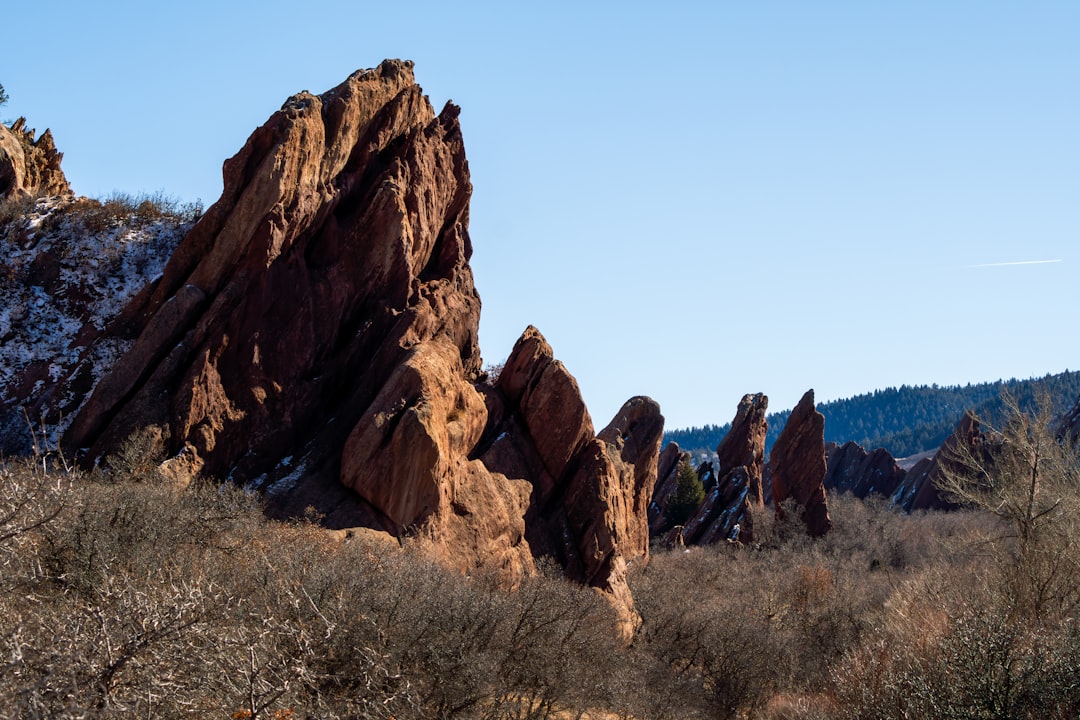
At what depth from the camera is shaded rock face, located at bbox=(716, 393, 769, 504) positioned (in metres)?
78.6

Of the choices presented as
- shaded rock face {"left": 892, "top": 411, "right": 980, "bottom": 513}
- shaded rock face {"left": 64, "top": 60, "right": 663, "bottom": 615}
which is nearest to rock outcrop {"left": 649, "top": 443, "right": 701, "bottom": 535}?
shaded rock face {"left": 892, "top": 411, "right": 980, "bottom": 513}

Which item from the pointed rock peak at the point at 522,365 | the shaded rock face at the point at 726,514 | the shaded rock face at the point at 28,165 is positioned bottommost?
the shaded rock face at the point at 726,514

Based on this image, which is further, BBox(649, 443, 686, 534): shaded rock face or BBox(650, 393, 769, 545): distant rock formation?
BBox(649, 443, 686, 534): shaded rock face

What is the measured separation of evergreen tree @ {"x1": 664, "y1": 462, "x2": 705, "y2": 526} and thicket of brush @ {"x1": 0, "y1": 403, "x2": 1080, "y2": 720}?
1575 inches

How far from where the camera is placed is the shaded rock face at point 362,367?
32562mm

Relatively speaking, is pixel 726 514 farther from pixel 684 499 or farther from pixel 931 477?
pixel 931 477

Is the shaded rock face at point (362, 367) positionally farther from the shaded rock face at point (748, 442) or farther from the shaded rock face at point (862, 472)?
the shaded rock face at point (862, 472)

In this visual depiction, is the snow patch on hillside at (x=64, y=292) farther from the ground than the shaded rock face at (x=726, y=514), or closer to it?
farther from the ground

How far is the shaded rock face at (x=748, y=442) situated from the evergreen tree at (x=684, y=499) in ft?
14.4

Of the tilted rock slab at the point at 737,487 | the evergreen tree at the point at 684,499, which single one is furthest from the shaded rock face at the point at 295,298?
the evergreen tree at the point at 684,499

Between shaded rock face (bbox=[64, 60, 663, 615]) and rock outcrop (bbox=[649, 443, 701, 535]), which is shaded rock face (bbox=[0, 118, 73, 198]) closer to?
shaded rock face (bbox=[64, 60, 663, 615])

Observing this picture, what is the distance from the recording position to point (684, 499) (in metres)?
84.3

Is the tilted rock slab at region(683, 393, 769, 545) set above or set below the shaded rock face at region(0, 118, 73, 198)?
below

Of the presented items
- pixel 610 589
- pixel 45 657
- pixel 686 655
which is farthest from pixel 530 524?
pixel 45 657
